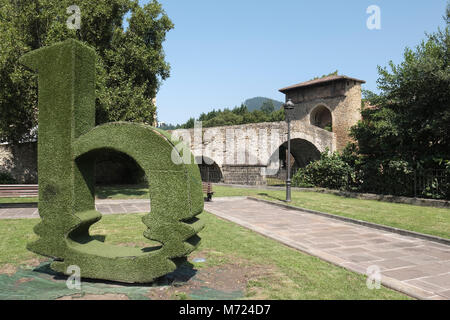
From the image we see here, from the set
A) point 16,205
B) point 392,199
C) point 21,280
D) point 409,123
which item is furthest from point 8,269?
point 409,123

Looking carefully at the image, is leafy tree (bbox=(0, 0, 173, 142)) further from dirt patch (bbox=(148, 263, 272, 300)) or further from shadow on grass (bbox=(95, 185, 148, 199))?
dirt patch (bbox=(148, 263, 272, 300))

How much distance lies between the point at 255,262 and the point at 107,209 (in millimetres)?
6861

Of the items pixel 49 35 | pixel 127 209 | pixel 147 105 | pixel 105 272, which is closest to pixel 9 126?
pixel 49 35

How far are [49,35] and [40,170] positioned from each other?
905cm

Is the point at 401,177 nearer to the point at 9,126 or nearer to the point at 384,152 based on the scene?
the point at 384,152

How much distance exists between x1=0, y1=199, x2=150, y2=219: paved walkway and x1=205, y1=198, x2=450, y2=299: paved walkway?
284cm

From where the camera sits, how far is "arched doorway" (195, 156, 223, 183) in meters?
23.7

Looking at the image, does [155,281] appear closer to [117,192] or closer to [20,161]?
[117,192]

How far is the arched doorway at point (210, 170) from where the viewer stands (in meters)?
23.7

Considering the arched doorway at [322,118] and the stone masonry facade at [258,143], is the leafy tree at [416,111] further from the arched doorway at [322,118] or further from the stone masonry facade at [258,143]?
the arched doorway at [322,118]

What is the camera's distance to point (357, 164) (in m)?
16.3

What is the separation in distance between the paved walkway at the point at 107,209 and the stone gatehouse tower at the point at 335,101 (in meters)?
23.1

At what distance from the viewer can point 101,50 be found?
13633 mm

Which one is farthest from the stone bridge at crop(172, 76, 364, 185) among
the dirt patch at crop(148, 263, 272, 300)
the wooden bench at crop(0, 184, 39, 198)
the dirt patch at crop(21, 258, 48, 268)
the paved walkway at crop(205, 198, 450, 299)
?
the dirt patch at crop(148, 263, 272, 300)
